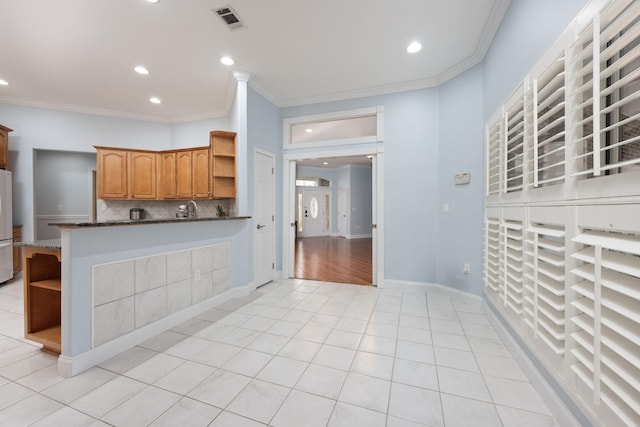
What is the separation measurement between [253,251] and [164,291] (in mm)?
1367

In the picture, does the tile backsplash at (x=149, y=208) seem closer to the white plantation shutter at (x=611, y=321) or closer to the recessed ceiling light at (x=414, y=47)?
the recessed ceiling light at (x=414, y=47)

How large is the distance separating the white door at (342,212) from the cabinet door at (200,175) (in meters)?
6.54

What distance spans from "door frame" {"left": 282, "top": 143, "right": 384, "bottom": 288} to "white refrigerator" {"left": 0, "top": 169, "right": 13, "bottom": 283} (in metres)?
3.97

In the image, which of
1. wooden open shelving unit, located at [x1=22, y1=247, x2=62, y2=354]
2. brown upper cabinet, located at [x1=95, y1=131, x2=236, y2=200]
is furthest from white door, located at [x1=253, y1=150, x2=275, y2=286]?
wooden open shelving unit, located at [x1=22, y1=247, x2=62, y2=354]

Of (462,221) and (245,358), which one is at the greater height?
(462,221)

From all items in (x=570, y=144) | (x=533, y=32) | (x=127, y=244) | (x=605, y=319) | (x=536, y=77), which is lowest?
(x=605, y=319)

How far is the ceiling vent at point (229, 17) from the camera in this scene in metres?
2.38

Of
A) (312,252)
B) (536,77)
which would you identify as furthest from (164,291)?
(312,252)

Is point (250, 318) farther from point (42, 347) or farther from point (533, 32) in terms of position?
point (533, 32)

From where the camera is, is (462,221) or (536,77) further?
(462,221)

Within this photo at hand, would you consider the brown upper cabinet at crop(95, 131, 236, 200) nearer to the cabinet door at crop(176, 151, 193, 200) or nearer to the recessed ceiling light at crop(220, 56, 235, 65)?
the cabinet door at crop(176, 151, 193, 200)

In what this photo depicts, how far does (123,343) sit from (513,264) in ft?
10.4

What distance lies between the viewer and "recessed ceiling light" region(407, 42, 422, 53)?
286cm

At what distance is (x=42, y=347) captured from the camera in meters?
2.12
